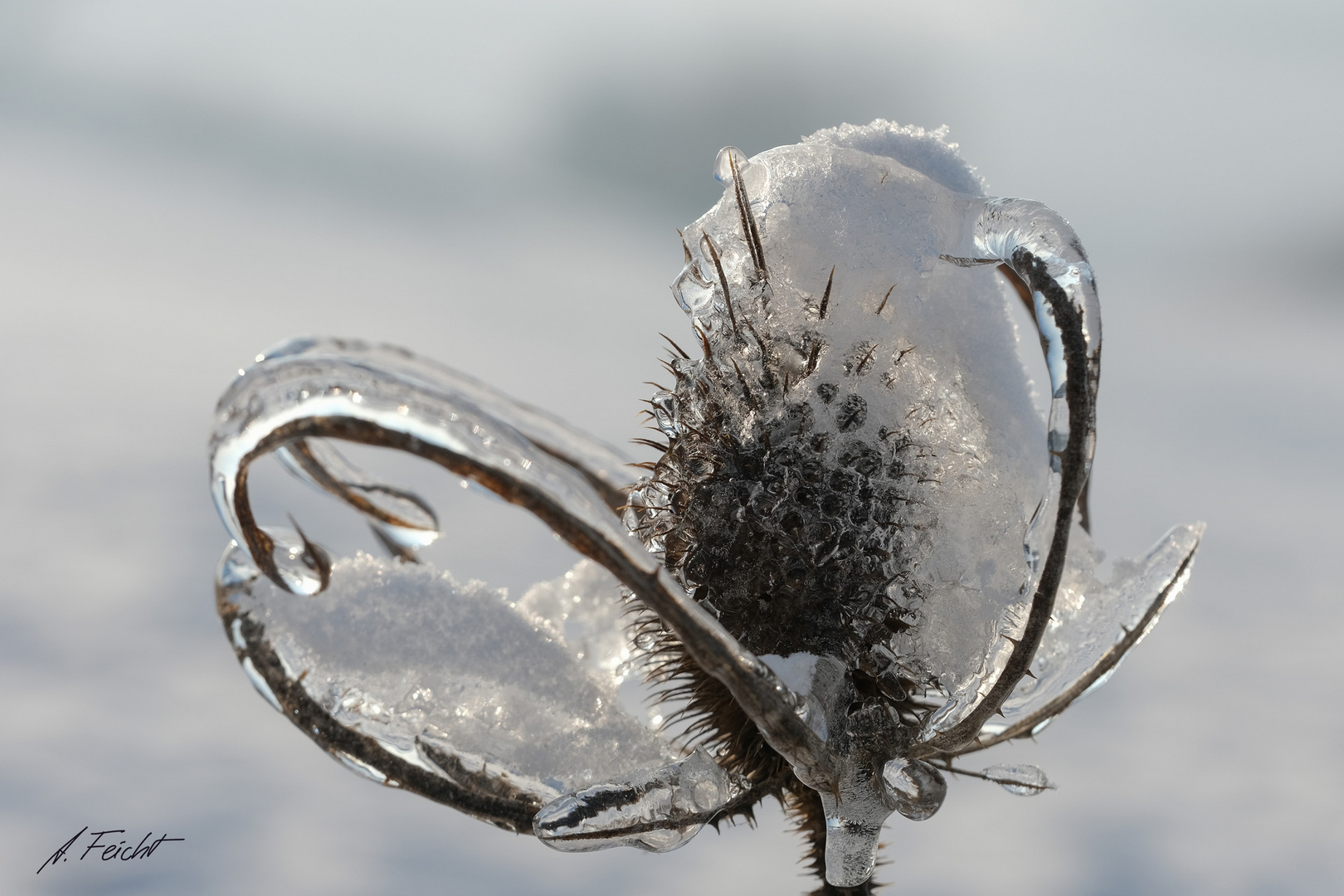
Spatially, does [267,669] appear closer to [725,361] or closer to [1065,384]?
[725,361]

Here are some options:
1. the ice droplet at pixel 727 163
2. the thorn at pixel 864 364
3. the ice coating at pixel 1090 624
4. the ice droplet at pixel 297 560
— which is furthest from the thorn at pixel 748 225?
the ice droplet at pixel 297 560

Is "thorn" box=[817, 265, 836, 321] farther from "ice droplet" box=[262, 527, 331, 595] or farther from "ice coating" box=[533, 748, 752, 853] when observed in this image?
"ice droplet" box=[262, 527, 331, 595]

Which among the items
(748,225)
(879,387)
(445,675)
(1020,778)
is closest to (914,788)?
(1020,778)

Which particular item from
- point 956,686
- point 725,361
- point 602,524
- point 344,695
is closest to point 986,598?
point 956,686

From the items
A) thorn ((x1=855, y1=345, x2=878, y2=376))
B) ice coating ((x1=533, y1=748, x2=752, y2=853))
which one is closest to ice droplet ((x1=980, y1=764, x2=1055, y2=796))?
ice coating ((x1=533, y1=748, x2=752, y2=853))

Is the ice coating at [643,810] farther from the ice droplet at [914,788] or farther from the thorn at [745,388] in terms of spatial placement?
the thorn at [745,388]

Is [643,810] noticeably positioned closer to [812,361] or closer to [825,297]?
[812,361]

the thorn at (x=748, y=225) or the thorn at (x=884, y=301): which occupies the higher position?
the thorn at (x=748, y=225)
